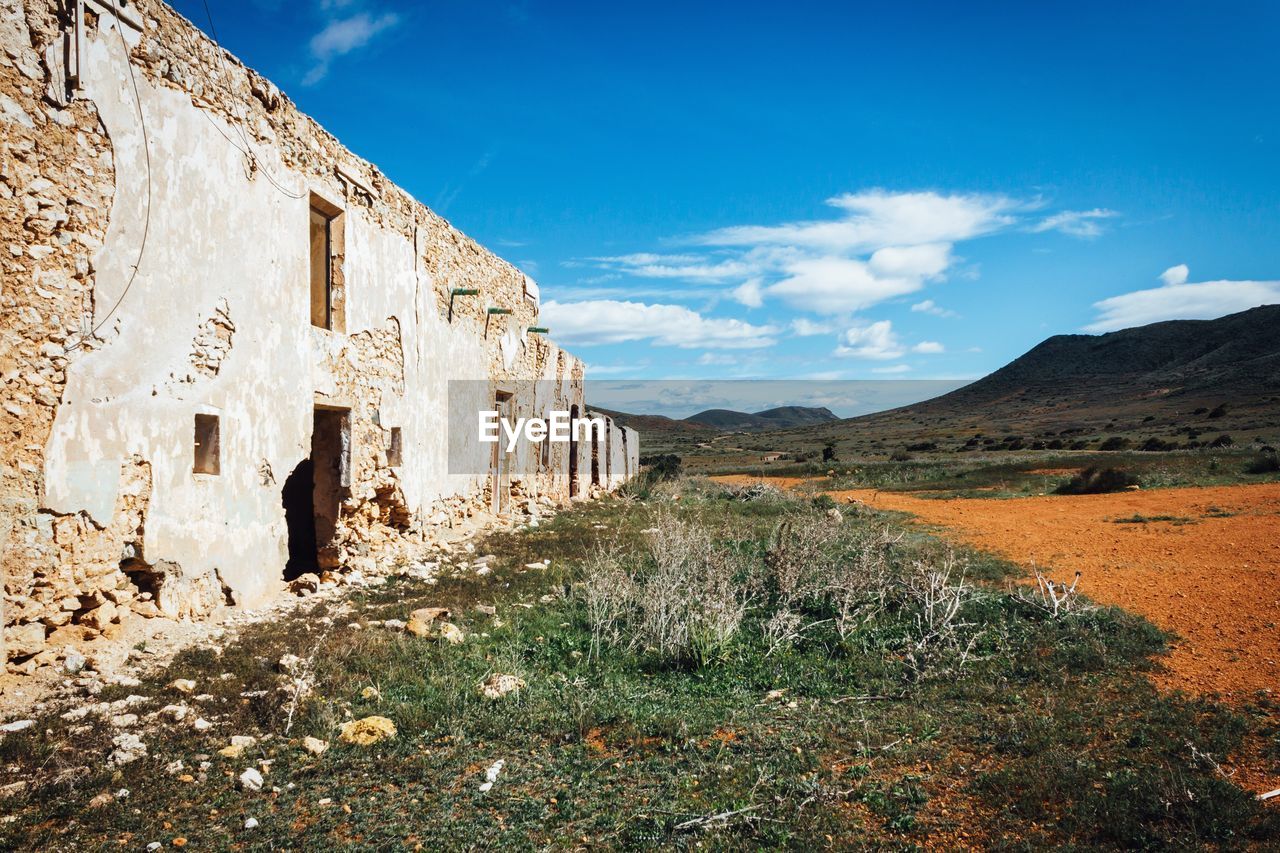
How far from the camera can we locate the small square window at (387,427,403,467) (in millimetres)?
8836

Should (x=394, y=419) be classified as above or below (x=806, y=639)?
above

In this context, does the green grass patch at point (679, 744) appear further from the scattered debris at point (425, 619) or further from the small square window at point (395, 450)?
the small square window at point (395, 450)

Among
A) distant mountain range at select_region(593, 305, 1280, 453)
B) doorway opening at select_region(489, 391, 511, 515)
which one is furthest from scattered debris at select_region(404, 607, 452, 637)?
distant mountain range at select_region(593, 305, 1280, 453)

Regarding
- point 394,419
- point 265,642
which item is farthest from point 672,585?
point 394,419

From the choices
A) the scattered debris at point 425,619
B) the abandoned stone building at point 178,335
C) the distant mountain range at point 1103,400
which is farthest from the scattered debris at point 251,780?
the distant mountain range at point 1103,400

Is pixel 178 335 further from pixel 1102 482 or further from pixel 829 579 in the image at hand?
pixel 1102 482

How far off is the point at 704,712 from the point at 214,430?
4.59 metres

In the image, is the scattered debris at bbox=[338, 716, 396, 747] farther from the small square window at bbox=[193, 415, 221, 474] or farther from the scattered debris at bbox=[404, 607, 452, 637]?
the small square window at bbox=[193, 415, 221, 474]

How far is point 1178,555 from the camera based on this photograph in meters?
8.64

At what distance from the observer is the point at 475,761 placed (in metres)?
3.85

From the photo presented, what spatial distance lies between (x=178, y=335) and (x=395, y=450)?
3.59 metres

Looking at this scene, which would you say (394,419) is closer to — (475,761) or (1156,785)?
(475,761)

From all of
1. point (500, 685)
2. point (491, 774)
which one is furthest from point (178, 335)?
point (491, 774)

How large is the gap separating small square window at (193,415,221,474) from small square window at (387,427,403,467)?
2.93 m
